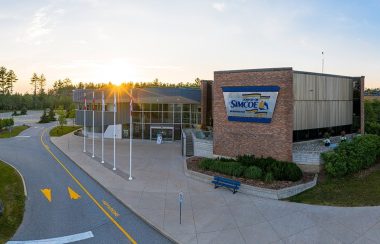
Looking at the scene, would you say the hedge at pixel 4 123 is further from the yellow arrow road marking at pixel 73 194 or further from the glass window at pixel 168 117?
the yellow arrow road marking at pixel 73 194

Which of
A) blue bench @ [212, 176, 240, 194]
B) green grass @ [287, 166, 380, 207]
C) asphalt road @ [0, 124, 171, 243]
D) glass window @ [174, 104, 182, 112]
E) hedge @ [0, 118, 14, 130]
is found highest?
glass window @ [174, 104, 182, 112]

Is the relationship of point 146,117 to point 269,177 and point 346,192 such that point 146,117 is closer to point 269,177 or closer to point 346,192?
point 269,177

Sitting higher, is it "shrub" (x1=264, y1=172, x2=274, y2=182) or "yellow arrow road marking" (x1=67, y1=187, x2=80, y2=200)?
"shrub" (x1=264, y1=172, x2=274, y2=182)

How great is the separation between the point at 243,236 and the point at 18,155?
27.1 metres

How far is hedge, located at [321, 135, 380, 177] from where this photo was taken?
67.2ft

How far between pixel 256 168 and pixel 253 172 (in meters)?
0.41

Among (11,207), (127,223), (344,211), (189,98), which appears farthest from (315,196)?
(189,98)

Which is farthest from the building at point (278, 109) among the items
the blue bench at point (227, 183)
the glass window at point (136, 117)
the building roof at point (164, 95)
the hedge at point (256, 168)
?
the glass window at point (136, 117)

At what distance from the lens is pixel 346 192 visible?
17859 millimetres

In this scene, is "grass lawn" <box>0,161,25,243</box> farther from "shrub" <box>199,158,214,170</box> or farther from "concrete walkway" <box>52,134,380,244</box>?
"shrub" <box>199,158,214,170</box>

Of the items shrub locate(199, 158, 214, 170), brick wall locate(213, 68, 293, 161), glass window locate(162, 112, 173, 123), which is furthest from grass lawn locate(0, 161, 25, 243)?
glass window locate(162, 112, 173, 123)

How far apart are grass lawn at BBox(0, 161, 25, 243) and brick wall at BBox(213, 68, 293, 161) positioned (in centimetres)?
1489

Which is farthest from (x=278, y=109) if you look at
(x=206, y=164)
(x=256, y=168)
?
(x=206, y=164)

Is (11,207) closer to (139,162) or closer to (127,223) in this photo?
(127,223)
